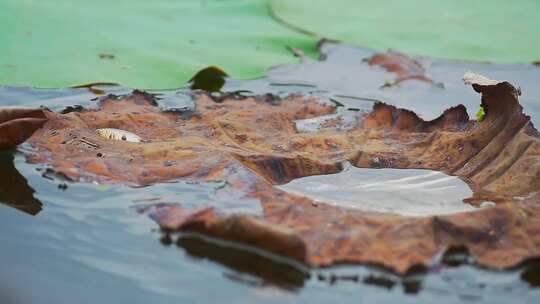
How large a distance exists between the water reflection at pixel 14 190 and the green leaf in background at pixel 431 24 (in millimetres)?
1793

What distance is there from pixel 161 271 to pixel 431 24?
2.37 meters

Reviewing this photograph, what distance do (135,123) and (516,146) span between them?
960 millimetres

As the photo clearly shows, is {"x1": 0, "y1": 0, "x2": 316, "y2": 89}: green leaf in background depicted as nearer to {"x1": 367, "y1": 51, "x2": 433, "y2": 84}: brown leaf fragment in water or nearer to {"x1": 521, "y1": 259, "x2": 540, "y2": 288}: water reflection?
{"x1": 367, "y1": 51, "x2": 433, "y2": 84}: brown leaf fragment in water

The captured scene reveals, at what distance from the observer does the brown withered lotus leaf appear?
139cm

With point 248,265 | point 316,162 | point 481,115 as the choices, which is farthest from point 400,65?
point 248,265

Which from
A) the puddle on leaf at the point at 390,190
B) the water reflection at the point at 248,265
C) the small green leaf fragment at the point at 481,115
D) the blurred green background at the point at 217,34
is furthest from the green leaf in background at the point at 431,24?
the water reflection at the point at 248,265

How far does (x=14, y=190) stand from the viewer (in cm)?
163

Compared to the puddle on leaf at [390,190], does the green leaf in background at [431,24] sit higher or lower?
higher

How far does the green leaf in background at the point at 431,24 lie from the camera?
3100 millimetres

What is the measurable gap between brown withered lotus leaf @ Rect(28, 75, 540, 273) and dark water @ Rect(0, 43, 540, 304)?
0.10 ft

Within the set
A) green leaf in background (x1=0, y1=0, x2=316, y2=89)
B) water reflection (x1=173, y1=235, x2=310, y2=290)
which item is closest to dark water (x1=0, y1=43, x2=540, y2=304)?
water reflection (x1=173, y1=235, x2=310, y2=290)

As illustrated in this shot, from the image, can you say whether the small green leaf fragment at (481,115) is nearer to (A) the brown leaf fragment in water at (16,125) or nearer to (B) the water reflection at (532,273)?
(B) the water reflection at (532,273)

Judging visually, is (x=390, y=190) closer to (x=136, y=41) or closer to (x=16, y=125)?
(x=16, y=125)

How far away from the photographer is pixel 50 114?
1878 mm
